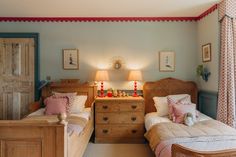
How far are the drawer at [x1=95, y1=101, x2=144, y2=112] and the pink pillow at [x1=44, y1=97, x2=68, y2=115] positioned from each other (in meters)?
0.64

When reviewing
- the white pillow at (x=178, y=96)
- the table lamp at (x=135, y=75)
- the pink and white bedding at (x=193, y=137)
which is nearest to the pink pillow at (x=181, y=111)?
the pink and white bedding at (x=193, y=137)

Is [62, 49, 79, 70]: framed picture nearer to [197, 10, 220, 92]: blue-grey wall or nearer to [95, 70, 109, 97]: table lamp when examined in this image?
[95, 70, 109, 97]: table lamp

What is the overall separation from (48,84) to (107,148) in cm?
184

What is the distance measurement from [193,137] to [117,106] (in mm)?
1798

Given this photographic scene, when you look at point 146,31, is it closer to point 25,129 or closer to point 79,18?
point 79,18

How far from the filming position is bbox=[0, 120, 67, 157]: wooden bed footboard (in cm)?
227

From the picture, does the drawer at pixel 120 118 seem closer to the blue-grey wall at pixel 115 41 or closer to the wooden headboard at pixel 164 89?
the wooden headboard at pixel 164 89

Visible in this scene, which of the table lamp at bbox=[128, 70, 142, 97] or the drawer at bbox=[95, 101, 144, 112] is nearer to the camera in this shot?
the drawer at bbox=[95, 101, 144, 112]

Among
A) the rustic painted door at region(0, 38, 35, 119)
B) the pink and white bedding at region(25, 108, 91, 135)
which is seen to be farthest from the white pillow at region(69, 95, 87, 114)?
the rustic painted door at region(0, 38, 35, 119)

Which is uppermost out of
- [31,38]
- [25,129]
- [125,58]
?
[31,38]

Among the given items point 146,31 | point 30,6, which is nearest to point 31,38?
point 30,6

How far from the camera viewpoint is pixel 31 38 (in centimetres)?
472

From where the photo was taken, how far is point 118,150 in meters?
3.85

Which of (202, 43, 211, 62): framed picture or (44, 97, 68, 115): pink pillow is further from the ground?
(202, 43, 211, 62): framed picture
